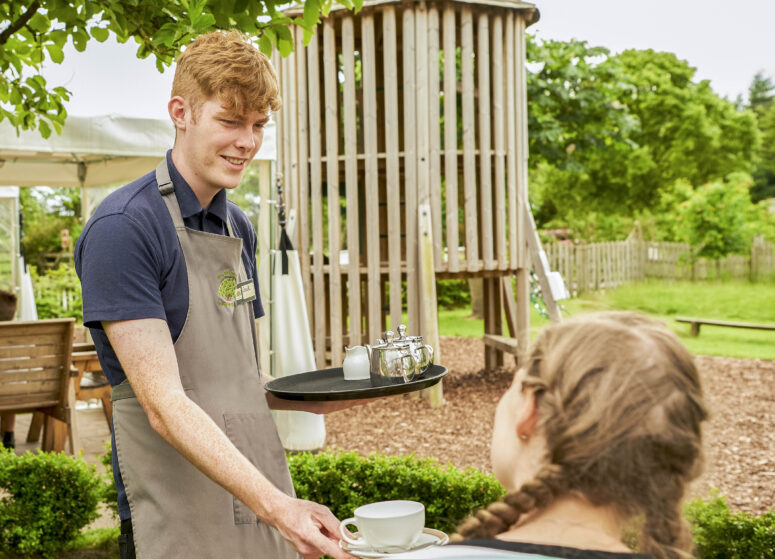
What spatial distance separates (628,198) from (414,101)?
868 inches

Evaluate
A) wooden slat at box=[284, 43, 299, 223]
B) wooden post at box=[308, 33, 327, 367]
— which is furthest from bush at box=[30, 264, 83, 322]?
wooden post at box=[308, 33, 327, 367]

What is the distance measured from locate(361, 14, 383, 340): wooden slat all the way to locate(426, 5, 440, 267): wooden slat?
553mm

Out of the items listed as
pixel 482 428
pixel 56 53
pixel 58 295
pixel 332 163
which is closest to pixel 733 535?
pixel 56 53

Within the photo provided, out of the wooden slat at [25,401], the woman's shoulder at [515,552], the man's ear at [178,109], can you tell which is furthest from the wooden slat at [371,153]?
the woman's shoulder at [515,552]

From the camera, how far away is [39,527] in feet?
13.8

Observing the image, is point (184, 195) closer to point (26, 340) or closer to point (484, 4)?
point (26, 340)

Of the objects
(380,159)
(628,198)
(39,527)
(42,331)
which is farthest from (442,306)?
(39,527)

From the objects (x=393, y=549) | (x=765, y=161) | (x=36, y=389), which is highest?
(x=765, y=161)

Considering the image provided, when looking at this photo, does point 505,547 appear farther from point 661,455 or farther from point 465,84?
point 465,84

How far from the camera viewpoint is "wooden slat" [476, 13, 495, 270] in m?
8.09

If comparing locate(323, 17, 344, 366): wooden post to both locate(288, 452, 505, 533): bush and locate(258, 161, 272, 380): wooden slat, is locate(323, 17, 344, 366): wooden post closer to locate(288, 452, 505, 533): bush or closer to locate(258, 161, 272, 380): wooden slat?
locate(258, 161, 272, 380): wooden slat

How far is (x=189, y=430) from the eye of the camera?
1624 mm

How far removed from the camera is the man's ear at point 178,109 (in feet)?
5.94

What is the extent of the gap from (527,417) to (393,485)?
9.72ft
